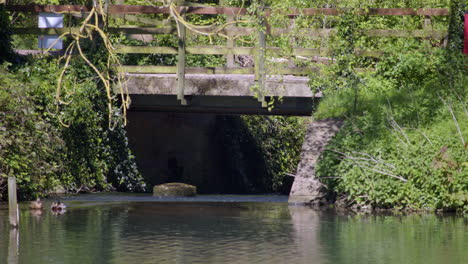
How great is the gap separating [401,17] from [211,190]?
8.65 m

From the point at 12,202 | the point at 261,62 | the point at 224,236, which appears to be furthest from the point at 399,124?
the point at 12,202

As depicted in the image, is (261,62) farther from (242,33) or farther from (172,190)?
(172,190)

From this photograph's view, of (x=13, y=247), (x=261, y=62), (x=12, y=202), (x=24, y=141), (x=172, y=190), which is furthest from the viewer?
(x=172, y=190)

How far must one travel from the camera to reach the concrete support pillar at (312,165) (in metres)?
22.6

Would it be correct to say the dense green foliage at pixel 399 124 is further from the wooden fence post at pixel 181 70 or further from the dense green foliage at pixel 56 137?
the dense green foliage at pixel 56 137

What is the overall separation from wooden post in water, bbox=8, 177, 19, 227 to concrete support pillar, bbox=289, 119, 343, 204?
7878mm

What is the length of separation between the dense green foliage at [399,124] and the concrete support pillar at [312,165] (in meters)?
0.40

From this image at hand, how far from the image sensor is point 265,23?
986 inches

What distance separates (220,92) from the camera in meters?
25.3

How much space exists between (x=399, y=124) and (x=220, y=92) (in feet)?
16.9

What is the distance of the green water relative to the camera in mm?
13914

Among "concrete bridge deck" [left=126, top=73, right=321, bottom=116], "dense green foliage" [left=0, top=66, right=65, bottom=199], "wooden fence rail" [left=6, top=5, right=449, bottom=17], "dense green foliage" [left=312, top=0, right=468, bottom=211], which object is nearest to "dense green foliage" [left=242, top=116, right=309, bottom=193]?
"concrete bridge deck" [left=126, top=73, right=321, bottom=116]

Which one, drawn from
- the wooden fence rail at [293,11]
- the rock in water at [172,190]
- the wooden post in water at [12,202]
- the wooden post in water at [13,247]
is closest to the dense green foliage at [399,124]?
the wooden fence rail at [293,11]

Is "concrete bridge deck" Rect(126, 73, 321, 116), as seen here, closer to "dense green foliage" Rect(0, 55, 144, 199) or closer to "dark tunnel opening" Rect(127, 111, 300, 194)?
"dense green foliage" Rect(0, 55, 144, 199)
